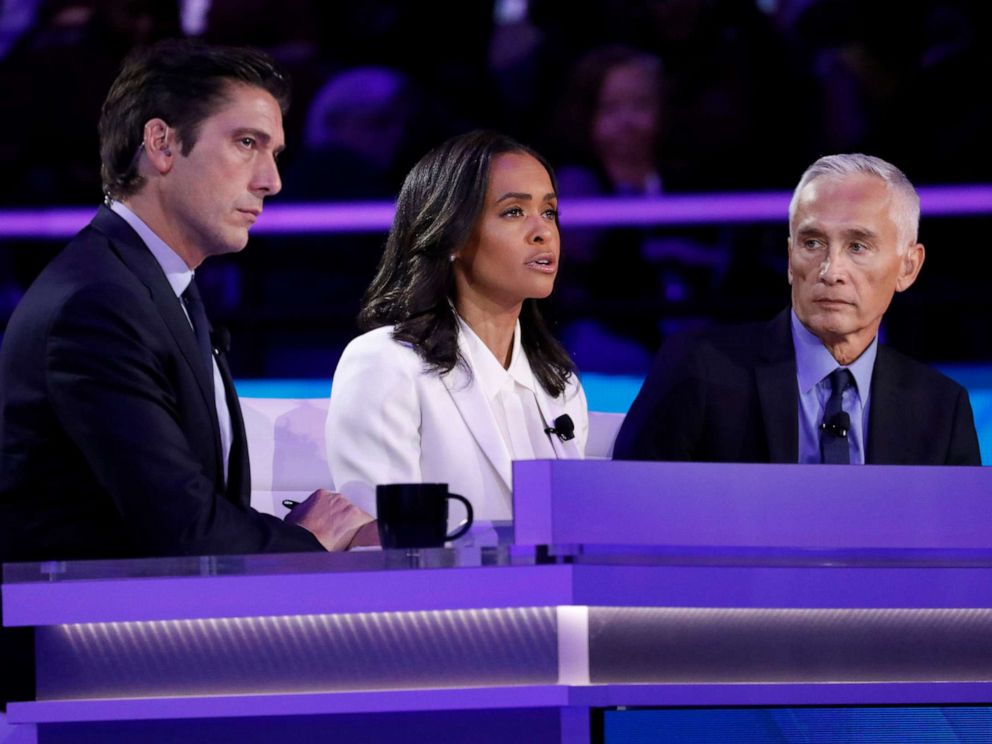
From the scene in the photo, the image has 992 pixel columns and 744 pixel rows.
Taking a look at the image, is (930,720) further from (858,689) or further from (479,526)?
(479,526)

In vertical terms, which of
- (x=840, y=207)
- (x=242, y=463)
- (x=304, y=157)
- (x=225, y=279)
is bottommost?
(x=242, y=463)

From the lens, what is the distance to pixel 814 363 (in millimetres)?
2465

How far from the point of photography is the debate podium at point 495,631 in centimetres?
141

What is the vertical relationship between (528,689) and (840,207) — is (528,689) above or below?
below

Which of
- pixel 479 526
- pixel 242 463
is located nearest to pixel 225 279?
pixel 242 463

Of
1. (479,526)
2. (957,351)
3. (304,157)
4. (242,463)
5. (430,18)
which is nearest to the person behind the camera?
(479,526)

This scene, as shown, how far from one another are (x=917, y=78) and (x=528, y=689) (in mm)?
3383

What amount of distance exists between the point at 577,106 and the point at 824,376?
2100mm

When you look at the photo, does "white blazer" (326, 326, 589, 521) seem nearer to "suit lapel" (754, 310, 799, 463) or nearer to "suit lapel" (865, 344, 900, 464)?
"suit lapel" (754, 310, 799, 463)

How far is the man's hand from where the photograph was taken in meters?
2.00

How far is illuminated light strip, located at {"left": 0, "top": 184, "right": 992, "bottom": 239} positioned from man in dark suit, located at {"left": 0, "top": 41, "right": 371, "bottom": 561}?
1.85 metres

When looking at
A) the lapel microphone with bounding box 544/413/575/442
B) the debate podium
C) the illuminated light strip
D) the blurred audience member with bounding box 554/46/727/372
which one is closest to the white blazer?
the lapel microphone with bounding box 544/413/575/442

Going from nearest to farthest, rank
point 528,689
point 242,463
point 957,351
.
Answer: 1. point 528,689
2. point 242,463
3. point 957,351

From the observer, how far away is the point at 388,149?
4.36m
